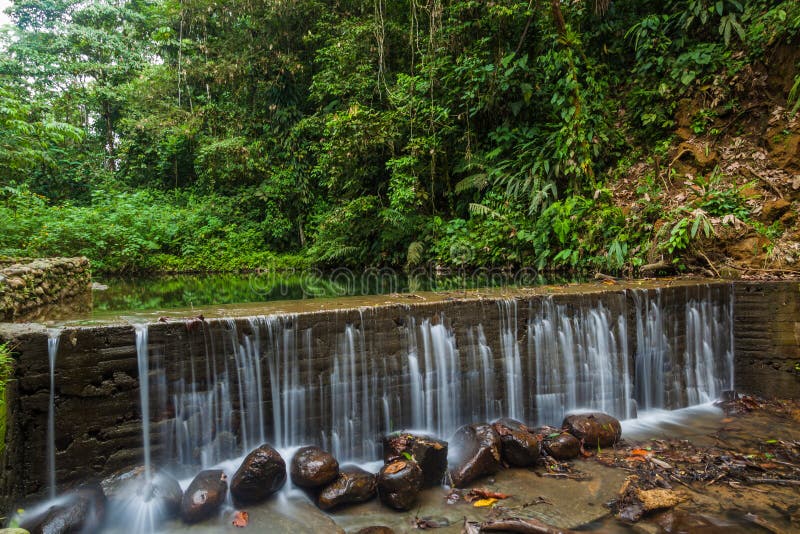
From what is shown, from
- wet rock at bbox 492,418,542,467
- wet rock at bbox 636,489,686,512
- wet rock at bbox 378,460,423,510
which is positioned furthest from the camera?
wet rock at bbox 492,418,542,467

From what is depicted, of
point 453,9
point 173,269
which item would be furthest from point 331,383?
point 173,269

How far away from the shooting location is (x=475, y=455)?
4.20 m

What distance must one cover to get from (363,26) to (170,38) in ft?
31.2

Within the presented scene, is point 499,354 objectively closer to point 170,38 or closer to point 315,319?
point 315,319

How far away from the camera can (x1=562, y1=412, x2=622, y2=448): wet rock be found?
15.7 ft

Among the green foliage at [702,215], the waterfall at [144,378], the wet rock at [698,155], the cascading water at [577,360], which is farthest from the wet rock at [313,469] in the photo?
the wet rock at [698,155]

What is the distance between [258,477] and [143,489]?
0.97 metres

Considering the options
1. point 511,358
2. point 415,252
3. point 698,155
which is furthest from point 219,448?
point 698,155

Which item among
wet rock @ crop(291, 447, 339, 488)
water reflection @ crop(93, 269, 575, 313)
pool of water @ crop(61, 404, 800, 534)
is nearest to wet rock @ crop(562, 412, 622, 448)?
pool of water @ crop(61, 404, 800, 534)

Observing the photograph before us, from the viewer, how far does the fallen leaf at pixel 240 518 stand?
11.6 feet

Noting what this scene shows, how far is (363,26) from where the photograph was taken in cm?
1341

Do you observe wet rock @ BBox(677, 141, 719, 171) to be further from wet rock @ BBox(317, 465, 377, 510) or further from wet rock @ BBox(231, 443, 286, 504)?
wet rock @ BBox(231, 443, 286, 504)

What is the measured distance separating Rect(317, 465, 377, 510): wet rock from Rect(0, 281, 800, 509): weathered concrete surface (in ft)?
2.60

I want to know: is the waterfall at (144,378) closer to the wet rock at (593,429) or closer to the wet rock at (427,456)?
the wet rock at (427,456)
